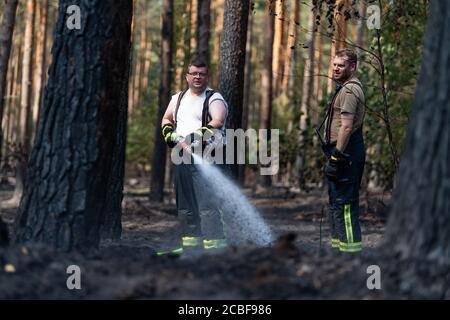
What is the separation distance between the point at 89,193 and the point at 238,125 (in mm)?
4472

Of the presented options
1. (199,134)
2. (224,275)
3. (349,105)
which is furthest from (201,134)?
(224,275)

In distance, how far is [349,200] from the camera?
305 inches

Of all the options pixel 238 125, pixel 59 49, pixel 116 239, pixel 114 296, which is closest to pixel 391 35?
pixel 238 125

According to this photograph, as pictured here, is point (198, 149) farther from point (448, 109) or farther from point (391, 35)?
point (391, 35)

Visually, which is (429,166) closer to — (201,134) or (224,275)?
(224,275)

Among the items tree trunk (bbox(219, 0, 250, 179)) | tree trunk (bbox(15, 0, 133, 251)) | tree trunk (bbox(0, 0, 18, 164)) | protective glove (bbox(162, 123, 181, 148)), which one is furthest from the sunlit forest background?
tree trunk (bbox(0, 0, 18, 164))

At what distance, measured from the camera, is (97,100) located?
5.96m

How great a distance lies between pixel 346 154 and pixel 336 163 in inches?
6.0

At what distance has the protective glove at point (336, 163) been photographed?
764cm

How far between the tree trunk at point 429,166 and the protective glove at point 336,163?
283 centimetres

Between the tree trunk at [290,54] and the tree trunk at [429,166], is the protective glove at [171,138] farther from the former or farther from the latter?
the tree trunk at [290,54]

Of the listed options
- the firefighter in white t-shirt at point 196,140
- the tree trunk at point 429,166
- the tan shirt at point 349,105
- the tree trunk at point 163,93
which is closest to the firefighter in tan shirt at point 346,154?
the tan shirt at point 349,105

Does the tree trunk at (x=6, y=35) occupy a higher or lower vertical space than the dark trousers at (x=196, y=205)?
higher

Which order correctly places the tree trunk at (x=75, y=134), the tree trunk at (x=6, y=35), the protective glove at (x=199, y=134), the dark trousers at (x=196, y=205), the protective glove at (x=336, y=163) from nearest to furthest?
the tree trunk at (x=75, y=134), the protective glove at (x=336, y=163), the protective glove at (x=199, y=134), the dark trousers at (x=196, y=205), the tree trunk at (x=6, y=35)
